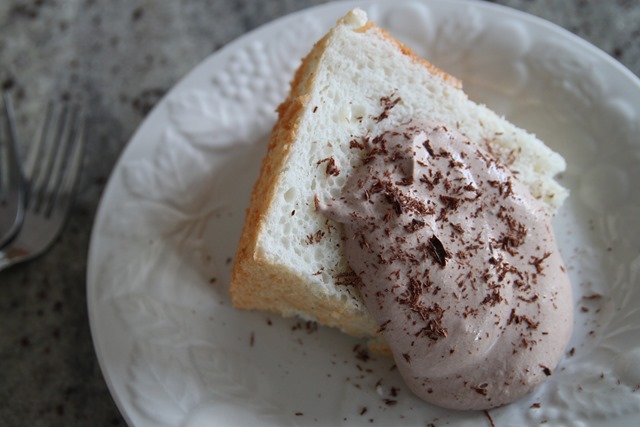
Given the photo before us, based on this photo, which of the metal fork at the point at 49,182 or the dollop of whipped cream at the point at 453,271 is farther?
the metal fork at the point at 49,182

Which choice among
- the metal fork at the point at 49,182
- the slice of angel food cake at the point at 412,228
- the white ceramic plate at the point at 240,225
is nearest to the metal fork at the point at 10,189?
the metal fork at the point at 49,182

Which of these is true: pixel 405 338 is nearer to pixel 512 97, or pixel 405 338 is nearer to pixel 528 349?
pixel 528 349

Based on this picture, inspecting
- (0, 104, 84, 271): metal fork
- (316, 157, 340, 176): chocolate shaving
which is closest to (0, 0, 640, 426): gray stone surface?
(0, 104, 84, 271): metal fork

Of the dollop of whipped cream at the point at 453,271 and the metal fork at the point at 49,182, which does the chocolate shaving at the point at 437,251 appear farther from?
the metal fork at the point at 49,182

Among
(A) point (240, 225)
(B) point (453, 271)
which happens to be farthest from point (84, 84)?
(B) point (453, 271)

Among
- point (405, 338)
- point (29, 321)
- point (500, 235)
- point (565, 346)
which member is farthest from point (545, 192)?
point (29, 321)

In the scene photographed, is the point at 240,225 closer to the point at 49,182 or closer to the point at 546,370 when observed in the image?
the point at 49,182

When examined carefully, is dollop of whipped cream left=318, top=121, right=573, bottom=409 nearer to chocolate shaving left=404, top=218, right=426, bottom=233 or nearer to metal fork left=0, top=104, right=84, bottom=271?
chocolate shaving left=404, top=218, right=426, bottom=233

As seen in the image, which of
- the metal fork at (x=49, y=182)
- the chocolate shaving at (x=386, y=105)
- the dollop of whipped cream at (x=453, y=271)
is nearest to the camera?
the dollop of whipped cream at (x=453, y=271)
